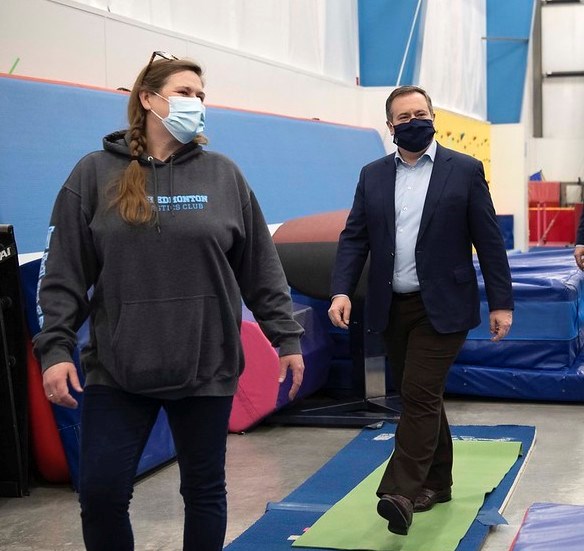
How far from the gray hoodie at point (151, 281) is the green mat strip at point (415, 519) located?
120cm

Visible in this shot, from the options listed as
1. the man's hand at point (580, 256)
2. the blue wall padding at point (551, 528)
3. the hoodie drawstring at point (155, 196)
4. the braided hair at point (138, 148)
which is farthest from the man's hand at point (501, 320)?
the hoodie drawstring at point (155, 196)

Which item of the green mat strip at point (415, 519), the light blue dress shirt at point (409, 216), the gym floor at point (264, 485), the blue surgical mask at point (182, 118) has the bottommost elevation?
the gym floor at point (264, 485)

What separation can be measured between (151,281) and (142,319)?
0.09 metres

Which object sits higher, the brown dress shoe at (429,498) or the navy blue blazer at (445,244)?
the navy blue blazer at (445,244)

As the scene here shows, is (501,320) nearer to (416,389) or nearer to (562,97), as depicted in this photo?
(416,389)

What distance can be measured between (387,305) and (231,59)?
404 centimetres

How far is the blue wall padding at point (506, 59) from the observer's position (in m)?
14.4

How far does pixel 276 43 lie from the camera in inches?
327

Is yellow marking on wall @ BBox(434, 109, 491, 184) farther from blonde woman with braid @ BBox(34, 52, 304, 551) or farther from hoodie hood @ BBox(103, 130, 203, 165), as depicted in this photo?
blonde woman with braid @ BBox(34, 52, 304, 551)

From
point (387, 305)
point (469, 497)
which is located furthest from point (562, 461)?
point (387, 305)

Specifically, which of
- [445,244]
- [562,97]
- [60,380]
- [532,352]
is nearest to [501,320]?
[445,244]

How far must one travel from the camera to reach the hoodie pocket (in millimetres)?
2496

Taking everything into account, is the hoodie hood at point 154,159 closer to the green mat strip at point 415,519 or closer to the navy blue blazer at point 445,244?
the navy blue blazer at point 445,244

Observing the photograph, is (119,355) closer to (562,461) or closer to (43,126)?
(43,126)
